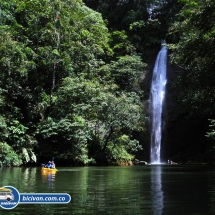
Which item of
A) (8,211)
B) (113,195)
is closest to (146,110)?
(113,195)

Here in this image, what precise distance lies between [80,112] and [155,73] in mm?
15245

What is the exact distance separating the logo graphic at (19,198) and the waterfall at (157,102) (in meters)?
27.7

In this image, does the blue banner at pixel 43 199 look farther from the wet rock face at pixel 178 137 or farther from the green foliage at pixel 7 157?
the wet rock face at pixel 178 137

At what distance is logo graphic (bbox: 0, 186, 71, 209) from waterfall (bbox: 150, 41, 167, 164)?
2770 centimetres

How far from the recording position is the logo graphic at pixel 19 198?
Answer: 520cm

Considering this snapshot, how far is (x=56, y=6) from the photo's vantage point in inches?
1011

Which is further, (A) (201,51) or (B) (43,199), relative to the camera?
(A) (201,51)

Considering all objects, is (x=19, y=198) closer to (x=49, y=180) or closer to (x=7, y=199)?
(x=7, y=199)

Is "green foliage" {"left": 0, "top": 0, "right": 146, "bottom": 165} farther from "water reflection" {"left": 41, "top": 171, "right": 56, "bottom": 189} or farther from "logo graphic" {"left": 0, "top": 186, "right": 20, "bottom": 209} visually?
"logo graphic" {"left": 0, "top": 186, "right": 20, "bottom": 209}

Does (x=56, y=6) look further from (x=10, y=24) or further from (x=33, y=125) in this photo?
(x=33, y=125)

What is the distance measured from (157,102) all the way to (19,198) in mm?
31299

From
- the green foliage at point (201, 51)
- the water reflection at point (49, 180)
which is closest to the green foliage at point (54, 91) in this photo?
the water reflection at point (49, 180)

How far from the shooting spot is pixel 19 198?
578cm

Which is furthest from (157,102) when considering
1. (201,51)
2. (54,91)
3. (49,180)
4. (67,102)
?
(49,180)
